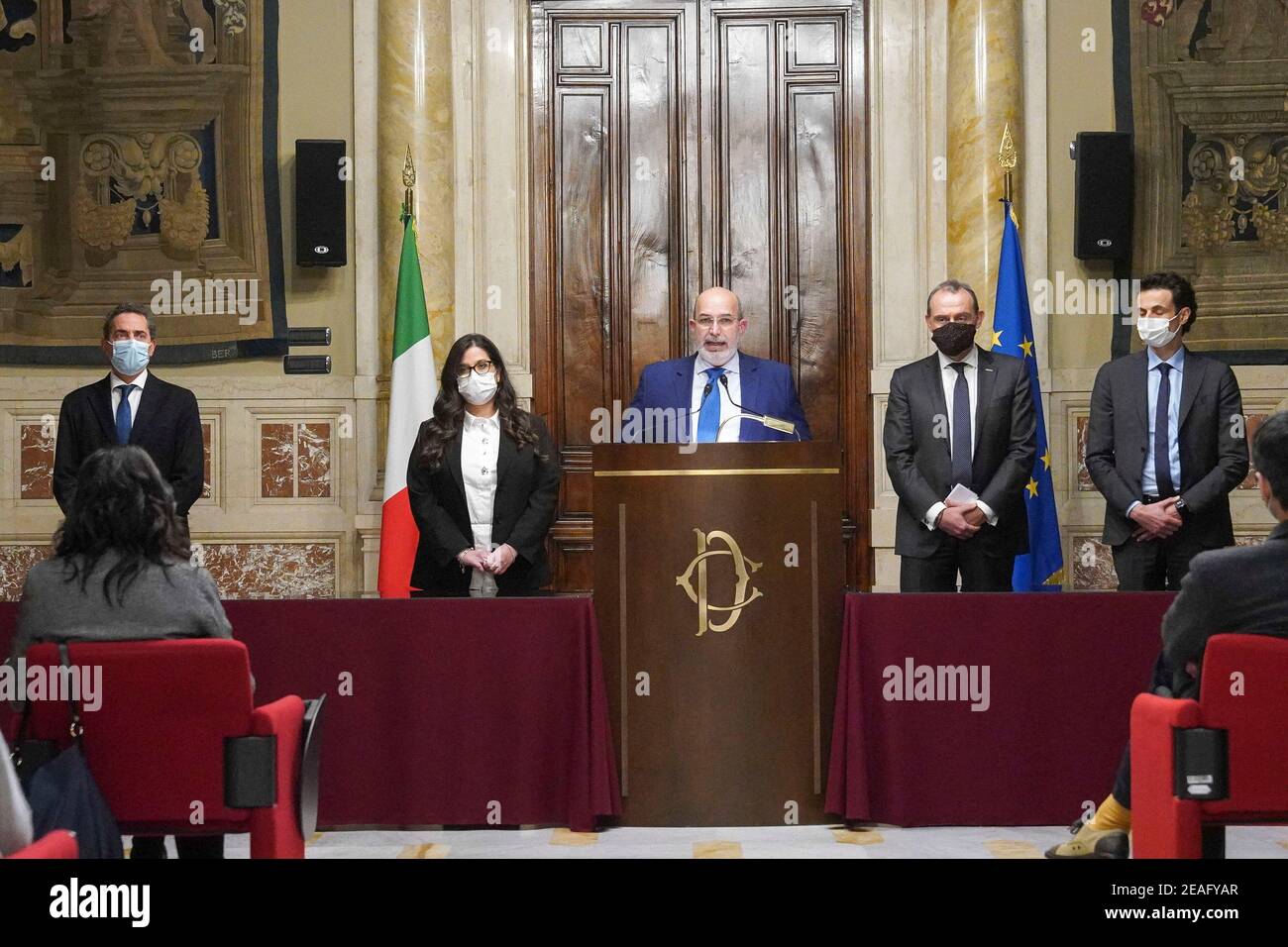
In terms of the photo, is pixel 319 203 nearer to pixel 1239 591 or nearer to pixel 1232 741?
pixel 1239 591

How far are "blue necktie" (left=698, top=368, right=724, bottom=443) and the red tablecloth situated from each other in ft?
3.75

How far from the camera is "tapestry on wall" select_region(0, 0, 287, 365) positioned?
738cm

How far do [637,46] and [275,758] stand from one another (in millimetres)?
5528

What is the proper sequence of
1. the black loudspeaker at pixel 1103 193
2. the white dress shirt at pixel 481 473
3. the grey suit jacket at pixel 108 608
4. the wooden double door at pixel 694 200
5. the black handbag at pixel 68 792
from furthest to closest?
the wooden double door at pixel 694 200, the black loudspeaker at pixel 1103 193, the white dress shirt at pixel 481 473, the grey suit jacket at pixel 108 608, the black handbag at pixel 68 792

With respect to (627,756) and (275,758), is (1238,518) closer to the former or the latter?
(627,756)

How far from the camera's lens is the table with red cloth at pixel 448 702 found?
425cm

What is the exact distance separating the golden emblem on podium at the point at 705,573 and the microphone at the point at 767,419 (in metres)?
0.40

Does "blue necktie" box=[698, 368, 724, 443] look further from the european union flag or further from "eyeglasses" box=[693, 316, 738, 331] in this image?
the european union flag

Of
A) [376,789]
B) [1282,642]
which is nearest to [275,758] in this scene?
[376,789]

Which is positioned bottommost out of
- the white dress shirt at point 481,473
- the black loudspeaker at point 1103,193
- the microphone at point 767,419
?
the white dress shirt at point 481,473

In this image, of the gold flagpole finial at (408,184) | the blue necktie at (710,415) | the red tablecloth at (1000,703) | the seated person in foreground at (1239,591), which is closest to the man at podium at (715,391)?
the blue necktie at (710,415)

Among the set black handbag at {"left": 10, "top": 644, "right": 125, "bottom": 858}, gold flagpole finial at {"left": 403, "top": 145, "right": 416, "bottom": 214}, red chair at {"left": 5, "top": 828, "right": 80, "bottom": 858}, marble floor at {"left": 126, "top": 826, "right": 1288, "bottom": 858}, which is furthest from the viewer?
gold flagpole finial at {"left": 403, "top": 145, "right": 416, "bottom": 214}

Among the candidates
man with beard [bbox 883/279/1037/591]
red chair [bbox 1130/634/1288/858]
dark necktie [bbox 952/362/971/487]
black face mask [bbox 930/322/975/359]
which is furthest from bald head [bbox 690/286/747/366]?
red chair [bbox 1130/634/1288/858]

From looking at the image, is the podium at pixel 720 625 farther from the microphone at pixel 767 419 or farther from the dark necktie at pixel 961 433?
the dark necktie at pixel 961 433
